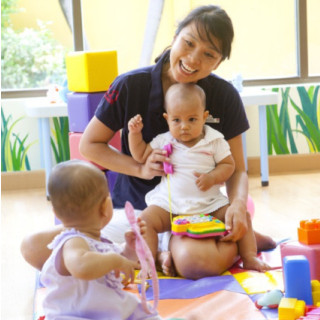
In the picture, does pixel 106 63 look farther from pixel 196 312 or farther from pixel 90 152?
pixel 196 312

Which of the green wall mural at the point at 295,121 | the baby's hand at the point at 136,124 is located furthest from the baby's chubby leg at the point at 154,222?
the green wall mural at the point at 295,121

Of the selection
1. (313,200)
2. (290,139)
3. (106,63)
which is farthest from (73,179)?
(290,139)

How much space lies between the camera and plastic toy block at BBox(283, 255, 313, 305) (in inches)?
62.0

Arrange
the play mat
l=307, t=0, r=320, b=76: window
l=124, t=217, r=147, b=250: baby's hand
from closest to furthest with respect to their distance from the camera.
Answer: l=124, t=217, r=147, b=250: baby's hand, the play mat, l=307, t=0, r=320, b=76: window

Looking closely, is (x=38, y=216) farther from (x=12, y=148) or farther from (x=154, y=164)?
(x=154, y=164)

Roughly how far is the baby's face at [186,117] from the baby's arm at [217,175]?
115 millimetres

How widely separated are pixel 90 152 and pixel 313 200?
4.95 ft

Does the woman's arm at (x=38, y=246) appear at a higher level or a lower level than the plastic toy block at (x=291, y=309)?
higher

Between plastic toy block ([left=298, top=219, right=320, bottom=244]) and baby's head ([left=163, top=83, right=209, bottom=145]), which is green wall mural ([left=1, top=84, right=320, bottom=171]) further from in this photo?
plastic toy block ([left=298, top=219, right=320, bottom=244])

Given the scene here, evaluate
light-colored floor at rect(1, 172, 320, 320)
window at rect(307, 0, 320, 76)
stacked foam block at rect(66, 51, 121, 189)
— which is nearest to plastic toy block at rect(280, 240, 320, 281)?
light-colored floor at rect(1, 172, 320, 320)

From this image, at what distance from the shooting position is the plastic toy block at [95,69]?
2672mm

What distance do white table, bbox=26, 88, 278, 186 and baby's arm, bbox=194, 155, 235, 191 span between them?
1690mm

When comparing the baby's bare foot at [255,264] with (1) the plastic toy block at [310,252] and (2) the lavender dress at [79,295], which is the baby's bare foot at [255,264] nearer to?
(1) the plastic toy block at [310,252]

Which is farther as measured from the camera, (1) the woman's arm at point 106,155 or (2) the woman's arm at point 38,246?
(1) the woman's arm at point 106,155
